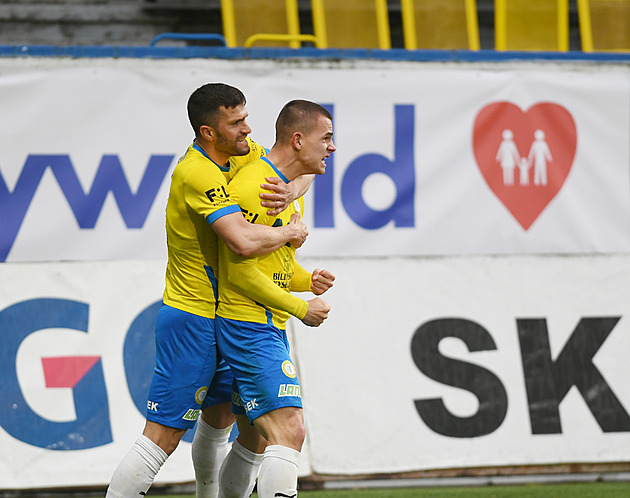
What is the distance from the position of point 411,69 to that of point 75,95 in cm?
221

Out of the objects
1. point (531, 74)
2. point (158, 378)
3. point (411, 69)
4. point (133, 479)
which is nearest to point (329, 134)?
point (158, 378)

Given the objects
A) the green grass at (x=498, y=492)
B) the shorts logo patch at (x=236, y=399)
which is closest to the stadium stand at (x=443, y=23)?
the green grass at (x=498, y=492)

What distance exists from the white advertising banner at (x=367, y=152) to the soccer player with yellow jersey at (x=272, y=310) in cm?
216

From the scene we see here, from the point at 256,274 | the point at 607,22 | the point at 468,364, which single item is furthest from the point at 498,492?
the point at 607,22

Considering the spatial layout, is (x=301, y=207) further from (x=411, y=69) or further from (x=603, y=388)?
(x=603, y=388)

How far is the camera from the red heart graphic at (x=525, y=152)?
6230mm

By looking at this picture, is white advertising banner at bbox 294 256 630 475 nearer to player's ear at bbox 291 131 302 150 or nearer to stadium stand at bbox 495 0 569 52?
player's ear at bbox 291 131 302 150

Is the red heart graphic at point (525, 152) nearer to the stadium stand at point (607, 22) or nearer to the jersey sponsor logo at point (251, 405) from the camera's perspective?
the stadium stand at point (607, 22)

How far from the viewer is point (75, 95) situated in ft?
19.4

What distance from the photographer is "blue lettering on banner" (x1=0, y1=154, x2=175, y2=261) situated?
5820 mm

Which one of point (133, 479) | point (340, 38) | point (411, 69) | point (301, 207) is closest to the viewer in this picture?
point (133, 479)

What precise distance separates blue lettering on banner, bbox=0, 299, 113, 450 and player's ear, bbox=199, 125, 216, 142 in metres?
2.24

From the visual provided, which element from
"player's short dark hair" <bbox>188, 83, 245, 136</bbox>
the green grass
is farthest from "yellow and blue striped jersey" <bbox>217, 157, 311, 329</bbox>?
the green grass

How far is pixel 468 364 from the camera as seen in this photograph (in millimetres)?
5883
